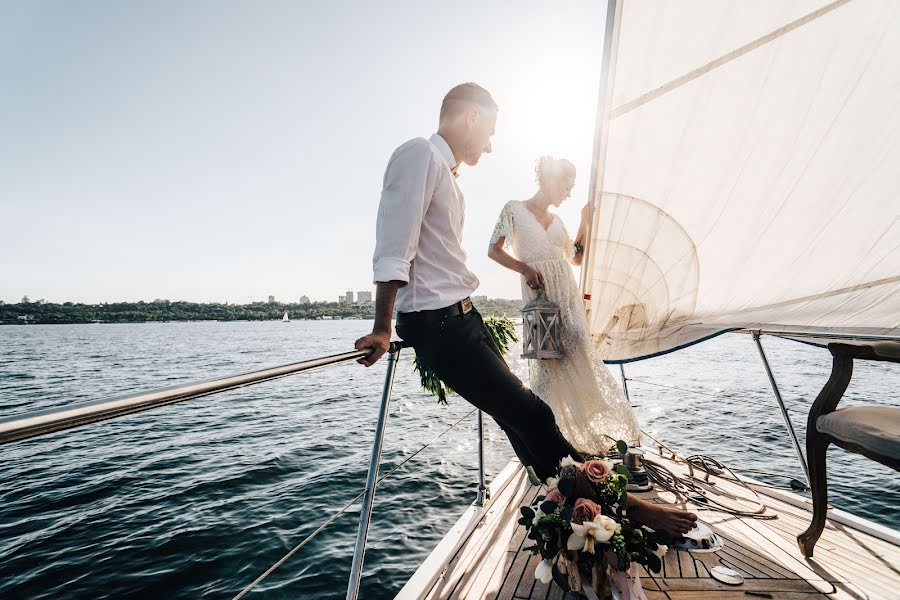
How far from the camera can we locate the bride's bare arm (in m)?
3.17

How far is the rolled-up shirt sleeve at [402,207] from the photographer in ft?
4.59

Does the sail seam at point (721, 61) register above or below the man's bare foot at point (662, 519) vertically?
above

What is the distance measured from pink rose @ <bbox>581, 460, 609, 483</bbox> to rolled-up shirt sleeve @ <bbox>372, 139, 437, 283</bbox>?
3.43 ft

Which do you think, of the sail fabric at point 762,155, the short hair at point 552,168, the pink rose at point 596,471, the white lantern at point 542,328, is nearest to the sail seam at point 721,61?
the sail fabric at point 762,155

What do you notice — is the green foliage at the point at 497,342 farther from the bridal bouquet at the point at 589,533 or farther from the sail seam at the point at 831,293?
A: the bridal bouquet at the point at 589,533

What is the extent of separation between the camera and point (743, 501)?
8.59 ft

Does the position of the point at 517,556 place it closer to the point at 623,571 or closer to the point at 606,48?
the point at 623,571

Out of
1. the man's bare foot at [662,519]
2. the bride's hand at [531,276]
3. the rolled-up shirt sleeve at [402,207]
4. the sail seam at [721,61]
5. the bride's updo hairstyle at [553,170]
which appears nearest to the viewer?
the rolled-up shirt sleeve at [402,207]

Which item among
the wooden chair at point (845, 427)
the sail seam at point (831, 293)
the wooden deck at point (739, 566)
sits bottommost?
the wooden deck at point (739, 566)

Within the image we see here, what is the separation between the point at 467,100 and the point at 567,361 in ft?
7.44

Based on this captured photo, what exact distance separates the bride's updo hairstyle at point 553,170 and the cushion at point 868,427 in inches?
85.8

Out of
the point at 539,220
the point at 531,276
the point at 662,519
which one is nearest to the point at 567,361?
the point at 531,276

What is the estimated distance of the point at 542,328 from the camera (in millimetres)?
3232

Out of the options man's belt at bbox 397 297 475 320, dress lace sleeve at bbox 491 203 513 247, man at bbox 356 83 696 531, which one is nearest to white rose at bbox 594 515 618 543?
man at bbox 356 83 696 531
